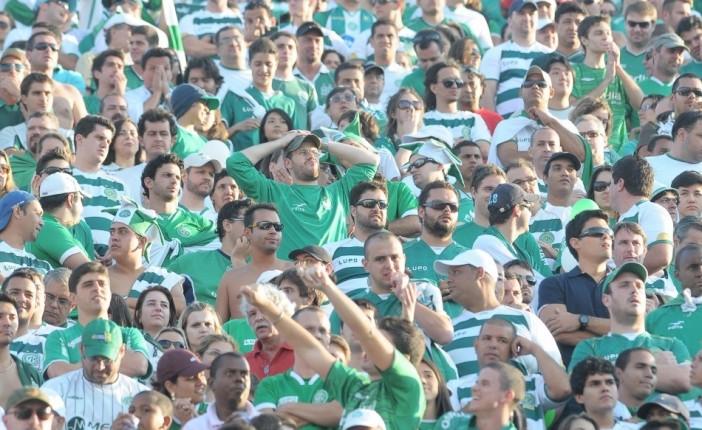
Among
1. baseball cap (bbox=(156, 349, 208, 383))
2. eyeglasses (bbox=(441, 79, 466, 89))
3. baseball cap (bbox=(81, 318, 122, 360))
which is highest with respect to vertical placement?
eyeglasses (bbox=(441, 79, 466, 89))

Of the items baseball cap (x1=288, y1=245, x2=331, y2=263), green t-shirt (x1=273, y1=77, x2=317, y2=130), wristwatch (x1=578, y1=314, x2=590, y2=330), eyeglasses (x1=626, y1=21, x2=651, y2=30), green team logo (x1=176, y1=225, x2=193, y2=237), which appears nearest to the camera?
wristwatch (x1=578, y1=314, x2=590, y2=330)

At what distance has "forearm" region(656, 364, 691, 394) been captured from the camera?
13.0 meters

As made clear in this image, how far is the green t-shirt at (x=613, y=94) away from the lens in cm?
1933

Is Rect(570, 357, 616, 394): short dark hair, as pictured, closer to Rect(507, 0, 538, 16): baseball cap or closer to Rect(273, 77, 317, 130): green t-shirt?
Rect(273, 77, 317, 130): green t-shirt

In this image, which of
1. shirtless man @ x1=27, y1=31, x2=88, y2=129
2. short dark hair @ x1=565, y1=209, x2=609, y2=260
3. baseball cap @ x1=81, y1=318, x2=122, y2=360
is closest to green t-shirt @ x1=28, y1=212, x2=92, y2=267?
baseball cap @ x1=81, y1=318, x2=122, y2=360

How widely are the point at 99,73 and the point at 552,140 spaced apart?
414 cm

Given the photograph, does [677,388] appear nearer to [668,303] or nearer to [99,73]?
[668,303]

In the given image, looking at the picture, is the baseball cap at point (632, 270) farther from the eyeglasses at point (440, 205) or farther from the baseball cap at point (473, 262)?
the eyeglasses at point (440, 205)

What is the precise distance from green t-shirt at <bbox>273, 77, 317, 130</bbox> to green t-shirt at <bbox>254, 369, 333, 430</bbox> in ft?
23.2

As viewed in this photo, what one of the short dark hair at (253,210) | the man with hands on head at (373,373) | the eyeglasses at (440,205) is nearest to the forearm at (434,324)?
the man with hands on head at (373,373)

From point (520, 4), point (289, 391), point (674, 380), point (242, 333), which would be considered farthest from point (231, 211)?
point (520, 4)

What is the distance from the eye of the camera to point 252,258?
15102 mm

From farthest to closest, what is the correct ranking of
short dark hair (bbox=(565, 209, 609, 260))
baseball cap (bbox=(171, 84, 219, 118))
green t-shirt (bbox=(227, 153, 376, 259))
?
1. baseball cap (bbox=(171, 84, 219, 118))
2. green t-shirt (bbox=(227, 153, 376, 259))
3. short dark hair (bbox=(565, 209, 609, 260))

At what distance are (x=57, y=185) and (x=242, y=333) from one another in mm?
2225
